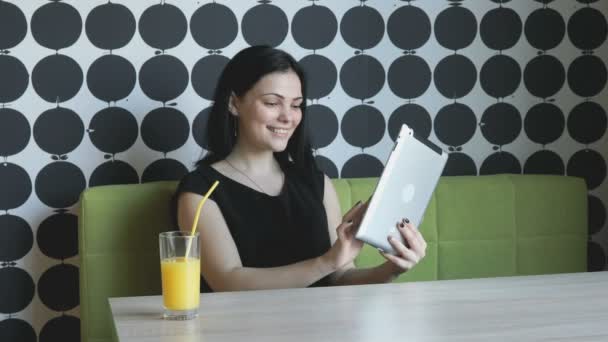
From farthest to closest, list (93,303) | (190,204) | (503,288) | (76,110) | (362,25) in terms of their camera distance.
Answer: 1. (362,25)
2. (76,110)
3. (93,303)
4. (190,204)
5. (503,288)

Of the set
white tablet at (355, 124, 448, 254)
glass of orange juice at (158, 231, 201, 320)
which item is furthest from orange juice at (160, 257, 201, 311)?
white tablet at (355, 124, 448, 254)

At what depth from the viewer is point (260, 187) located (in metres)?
1.80

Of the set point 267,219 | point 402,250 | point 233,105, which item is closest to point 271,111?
point 233,105

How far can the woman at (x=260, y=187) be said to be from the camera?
1658 mm

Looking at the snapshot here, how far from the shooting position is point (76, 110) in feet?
6.45

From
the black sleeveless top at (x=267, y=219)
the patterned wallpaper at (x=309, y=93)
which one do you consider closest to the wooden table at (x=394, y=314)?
the black sleeveless top at (x=267, y=219)

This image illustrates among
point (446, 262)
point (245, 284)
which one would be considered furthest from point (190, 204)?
point (446, 262)

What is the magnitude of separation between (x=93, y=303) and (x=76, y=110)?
0.46 m

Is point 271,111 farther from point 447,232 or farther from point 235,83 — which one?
point 447,232

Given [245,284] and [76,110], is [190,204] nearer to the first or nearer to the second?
[245,284]

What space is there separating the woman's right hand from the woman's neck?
1.27 ft

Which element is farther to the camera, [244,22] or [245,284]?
[244,22]

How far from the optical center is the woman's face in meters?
1.75

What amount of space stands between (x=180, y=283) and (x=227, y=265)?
46cm
